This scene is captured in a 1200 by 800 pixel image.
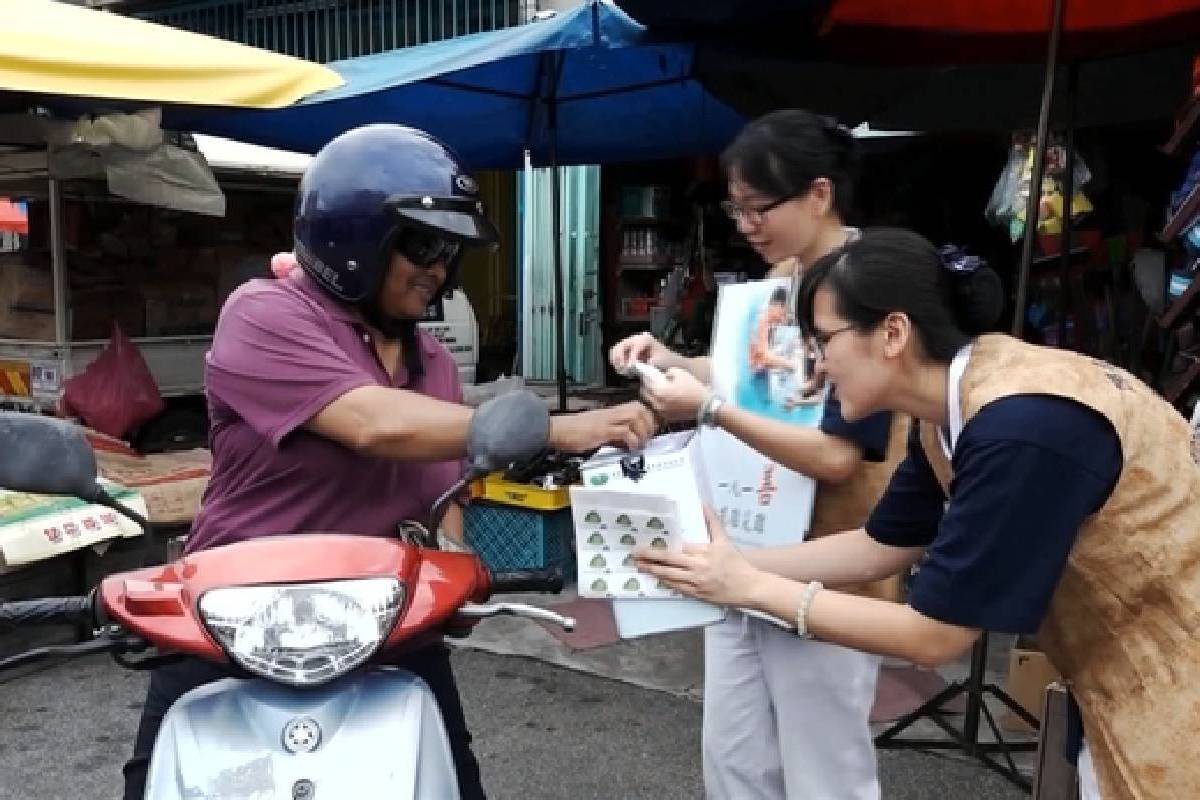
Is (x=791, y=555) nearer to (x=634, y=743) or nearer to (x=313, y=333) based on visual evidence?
(x=313, y=333)

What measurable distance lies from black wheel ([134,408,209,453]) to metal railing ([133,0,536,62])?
494 centimetres

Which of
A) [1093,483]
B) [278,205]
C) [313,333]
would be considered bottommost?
[1093,483]

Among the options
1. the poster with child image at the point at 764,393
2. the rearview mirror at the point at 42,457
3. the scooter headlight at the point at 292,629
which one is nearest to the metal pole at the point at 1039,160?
the poster with child image at the point at 764,393

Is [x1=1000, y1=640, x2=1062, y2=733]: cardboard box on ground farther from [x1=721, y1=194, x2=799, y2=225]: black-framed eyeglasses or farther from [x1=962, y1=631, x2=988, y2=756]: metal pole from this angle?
[x1=721, y1=194, x2=799, y2=225]: black-framed eyeglasses

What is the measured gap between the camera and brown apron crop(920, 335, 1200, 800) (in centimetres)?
149

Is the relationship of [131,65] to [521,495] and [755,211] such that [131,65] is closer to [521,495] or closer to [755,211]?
[521,495]

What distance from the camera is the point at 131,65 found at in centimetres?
463

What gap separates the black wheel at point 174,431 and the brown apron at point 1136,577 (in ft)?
22.0

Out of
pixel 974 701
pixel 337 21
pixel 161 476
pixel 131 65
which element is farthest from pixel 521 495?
pixel 337 21

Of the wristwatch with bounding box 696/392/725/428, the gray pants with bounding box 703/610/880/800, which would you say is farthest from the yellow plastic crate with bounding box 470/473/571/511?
the wristwatch with bounding box 696/392/725/428

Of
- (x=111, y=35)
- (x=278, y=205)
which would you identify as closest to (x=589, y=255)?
(x=278, y=205)

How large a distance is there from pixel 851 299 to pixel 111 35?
4504 mm

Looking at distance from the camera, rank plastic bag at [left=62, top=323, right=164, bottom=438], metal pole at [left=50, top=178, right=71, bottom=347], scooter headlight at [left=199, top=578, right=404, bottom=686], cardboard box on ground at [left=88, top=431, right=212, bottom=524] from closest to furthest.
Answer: scooter headlight at [left=199, top=578, right=404, bottom=686] → cardboard box on ground at [left=88, top=431, right=212, bottom=524] → plastic bag at [left=62, top=323, right=164, bottom=438] → metal pole at [left=50, top=178, right=71, bottom=347]

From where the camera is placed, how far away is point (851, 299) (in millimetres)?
1618
